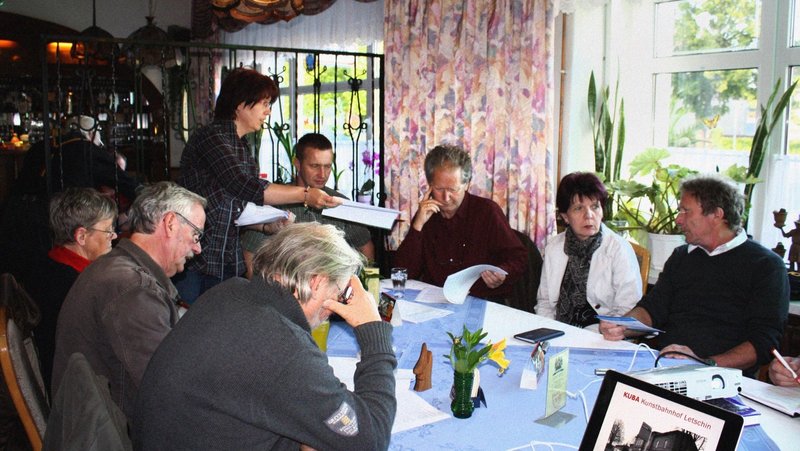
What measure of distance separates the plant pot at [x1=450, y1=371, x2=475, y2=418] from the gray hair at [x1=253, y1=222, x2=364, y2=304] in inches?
14.3

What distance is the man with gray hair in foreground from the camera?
1282 millimetres

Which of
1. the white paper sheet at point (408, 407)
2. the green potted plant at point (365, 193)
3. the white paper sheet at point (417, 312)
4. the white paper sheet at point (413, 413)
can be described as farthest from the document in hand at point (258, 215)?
the green potted plant at point (365, 193)

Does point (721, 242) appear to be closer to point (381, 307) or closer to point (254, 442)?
point (381, 307)

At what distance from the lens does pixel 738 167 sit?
10.4 ft

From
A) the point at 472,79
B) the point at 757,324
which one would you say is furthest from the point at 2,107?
the point at 757,324

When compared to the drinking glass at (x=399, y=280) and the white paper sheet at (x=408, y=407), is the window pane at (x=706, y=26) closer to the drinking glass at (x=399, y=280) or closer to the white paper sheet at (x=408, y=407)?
the drinking glass at (x=399, y=280)

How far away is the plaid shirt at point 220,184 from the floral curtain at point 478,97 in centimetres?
122

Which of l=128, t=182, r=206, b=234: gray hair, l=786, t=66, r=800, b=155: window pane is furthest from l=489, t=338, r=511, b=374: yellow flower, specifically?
l=786, t=66, r=800, b=155: window pane

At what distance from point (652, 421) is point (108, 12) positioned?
7855 mm

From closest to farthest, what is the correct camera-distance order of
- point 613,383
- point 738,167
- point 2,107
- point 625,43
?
1. point 613,383
2. point 738,167
3. point 625,43
4. point 2,107

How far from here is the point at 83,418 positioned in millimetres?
1241

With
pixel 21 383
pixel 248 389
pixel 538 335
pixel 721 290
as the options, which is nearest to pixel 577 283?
pixel 721 290

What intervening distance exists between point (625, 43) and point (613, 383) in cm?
302

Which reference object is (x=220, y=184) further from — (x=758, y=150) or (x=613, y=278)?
(x=758, y=150)
